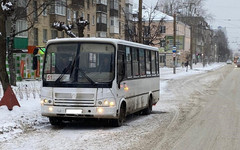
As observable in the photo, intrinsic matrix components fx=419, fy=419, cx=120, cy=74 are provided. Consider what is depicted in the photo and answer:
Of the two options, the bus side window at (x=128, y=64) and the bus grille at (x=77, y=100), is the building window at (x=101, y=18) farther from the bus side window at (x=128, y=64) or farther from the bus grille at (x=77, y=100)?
the bus grille at (x=77, y=100)

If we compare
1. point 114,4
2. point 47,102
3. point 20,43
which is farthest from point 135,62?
point 114,4

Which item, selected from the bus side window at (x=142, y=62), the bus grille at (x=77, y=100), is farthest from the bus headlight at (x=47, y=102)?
the bus side window at (x=142, y=62)

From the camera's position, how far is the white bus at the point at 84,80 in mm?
10438

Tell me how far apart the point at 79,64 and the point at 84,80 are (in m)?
0.46

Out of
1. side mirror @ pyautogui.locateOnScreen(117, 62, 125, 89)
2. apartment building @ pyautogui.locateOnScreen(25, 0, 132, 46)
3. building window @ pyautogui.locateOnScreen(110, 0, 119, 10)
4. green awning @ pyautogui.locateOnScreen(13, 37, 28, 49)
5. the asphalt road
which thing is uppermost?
building window @ pyautogui.locateOnScreen(110, 0, 119, 10)

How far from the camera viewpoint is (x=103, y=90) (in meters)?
10.5

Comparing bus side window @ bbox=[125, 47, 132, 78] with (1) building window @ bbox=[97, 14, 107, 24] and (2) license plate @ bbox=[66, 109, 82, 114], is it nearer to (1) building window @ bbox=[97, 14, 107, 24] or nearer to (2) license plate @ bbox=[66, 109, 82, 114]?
(2) license plate @ bbox=[66, 109, 82, 114]

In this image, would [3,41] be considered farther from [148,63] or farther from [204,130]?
[204,130]

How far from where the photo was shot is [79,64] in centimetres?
1066

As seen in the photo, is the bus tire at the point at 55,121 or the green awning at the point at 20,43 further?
the green awning at the point at 20,43

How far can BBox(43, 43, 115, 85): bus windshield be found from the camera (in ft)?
34.7

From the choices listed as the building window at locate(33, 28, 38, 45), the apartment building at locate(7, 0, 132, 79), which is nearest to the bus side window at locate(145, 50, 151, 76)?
the apartment building at locate(7, 0, 132, 79)

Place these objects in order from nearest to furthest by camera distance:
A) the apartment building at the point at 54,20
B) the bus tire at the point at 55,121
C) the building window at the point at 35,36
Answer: the bus tire at the point at 55,121, the apartment building at the point at 54,20, the building window at the point at 35,36

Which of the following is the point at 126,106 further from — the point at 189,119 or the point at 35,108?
the point at 35,108
